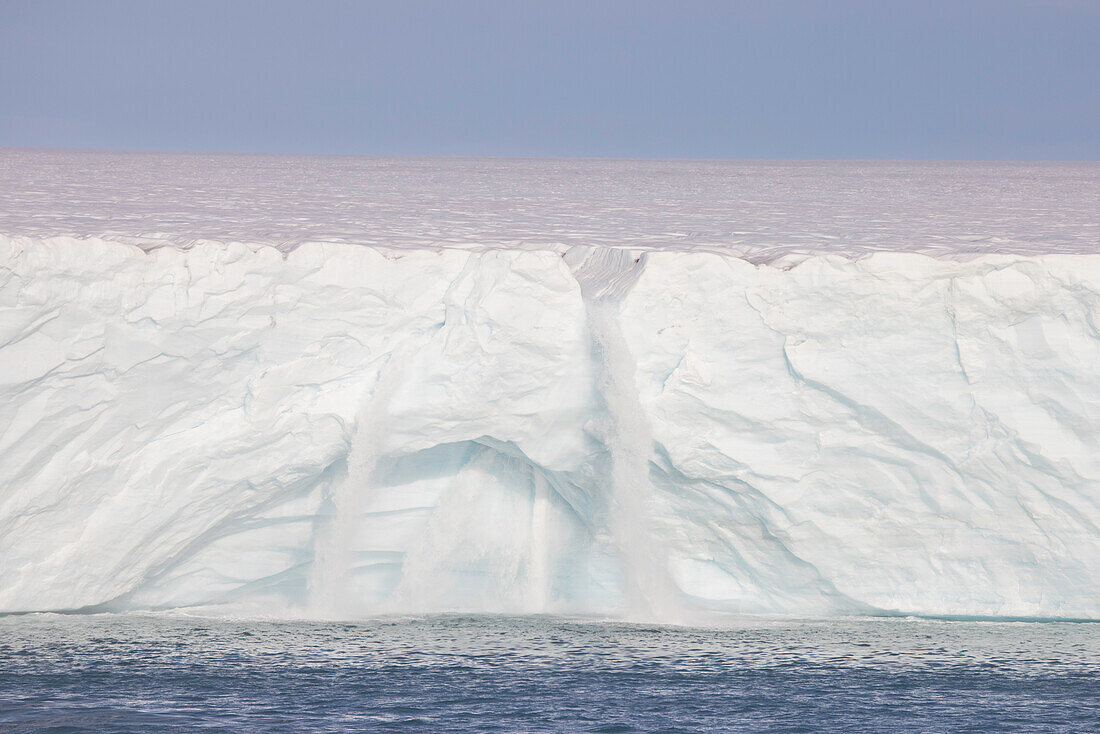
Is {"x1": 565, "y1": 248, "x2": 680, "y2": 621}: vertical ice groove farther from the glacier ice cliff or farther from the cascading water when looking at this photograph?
the cascading water

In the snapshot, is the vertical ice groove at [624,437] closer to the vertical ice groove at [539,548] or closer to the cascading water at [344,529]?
the vertical ice groove at [539,548]

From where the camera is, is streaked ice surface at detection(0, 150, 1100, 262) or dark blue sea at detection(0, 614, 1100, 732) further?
streaked ice surface at detection(0, 150, 1100, 262)

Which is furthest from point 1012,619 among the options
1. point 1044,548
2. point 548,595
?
point 548,595

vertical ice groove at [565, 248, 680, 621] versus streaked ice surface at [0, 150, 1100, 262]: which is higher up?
streaked ice surface at [0, 150, 1100, 262]

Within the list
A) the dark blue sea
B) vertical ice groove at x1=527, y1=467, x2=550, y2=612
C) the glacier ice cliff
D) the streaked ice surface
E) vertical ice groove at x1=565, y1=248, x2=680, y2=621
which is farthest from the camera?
the streaked ice surface

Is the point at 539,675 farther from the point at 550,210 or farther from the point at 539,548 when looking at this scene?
the point at 550,210

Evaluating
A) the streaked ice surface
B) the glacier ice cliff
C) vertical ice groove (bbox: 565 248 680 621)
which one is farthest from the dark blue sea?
the streaked ice surface

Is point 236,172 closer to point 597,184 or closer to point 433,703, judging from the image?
point 597,184

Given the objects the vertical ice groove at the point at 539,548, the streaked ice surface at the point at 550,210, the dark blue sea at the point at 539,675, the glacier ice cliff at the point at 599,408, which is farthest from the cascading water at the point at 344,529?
the streaked ice surface at the point at 550,210
